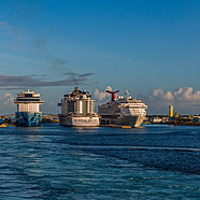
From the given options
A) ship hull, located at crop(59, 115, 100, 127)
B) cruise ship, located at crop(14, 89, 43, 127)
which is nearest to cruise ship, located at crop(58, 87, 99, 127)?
ship hull, located at crop(59, 115, 100, 127)

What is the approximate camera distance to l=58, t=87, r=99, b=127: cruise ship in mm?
151750

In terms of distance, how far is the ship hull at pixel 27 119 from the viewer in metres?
146

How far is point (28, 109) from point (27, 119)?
8527mm

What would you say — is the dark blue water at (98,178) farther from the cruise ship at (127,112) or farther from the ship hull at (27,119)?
the ship hull at (27,119)

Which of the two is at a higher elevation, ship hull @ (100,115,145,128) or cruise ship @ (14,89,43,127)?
cruise ship @ (14,89,43,127)

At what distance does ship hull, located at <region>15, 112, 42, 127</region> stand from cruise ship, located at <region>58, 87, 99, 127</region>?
1496 centimetres

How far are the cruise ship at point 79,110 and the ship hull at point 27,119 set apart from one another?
49.1 ft

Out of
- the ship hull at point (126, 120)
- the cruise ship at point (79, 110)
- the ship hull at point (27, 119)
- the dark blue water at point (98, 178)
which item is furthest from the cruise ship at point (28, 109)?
the dark blue water at point (98, 178)

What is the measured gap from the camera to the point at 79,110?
16500 cm

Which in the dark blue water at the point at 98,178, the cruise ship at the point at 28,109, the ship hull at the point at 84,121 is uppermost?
the cruise ship at the point at 28,109

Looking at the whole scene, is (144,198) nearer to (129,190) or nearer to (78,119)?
(129,190)

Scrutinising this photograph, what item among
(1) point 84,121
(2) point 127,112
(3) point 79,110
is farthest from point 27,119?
(2) point 127,112

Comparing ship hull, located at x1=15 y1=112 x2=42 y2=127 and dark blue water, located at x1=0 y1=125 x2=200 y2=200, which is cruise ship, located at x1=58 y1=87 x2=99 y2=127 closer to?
ship hull, located at x1=15 y1=112 x2=42 y2=127

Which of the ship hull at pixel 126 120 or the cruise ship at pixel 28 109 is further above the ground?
the cruise ship at pixel 28 109
